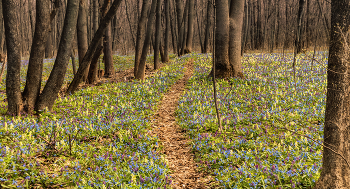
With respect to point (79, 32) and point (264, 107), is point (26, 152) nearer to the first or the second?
point (264, 107)

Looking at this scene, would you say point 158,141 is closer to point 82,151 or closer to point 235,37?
point 82,151

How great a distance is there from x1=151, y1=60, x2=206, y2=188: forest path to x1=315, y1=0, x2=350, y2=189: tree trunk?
217 centimetres

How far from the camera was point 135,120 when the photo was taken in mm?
6941

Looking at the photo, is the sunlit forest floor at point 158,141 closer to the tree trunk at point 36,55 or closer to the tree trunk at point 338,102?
the tree trunk at point 338,102

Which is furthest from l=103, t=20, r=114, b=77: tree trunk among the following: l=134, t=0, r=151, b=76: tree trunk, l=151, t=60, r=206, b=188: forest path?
l=151, t=60, r=206, b=188: forest path

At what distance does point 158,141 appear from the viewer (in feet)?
20.3

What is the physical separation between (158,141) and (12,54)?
478 centimetres

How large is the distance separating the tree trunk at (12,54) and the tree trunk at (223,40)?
8350 millimetres

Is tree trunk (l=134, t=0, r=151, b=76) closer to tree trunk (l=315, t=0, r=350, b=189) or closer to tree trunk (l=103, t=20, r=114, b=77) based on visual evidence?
tree trunk (l=103, t=20, r=114, b=77)

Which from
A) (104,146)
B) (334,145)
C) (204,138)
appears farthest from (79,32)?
(334,145)

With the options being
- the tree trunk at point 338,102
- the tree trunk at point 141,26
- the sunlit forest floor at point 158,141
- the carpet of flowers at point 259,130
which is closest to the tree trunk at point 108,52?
the tree trunk at point 141,26

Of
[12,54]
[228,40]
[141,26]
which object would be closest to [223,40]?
[228,40]

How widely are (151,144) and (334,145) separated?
3990 mm

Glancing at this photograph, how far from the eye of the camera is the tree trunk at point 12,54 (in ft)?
21.1
